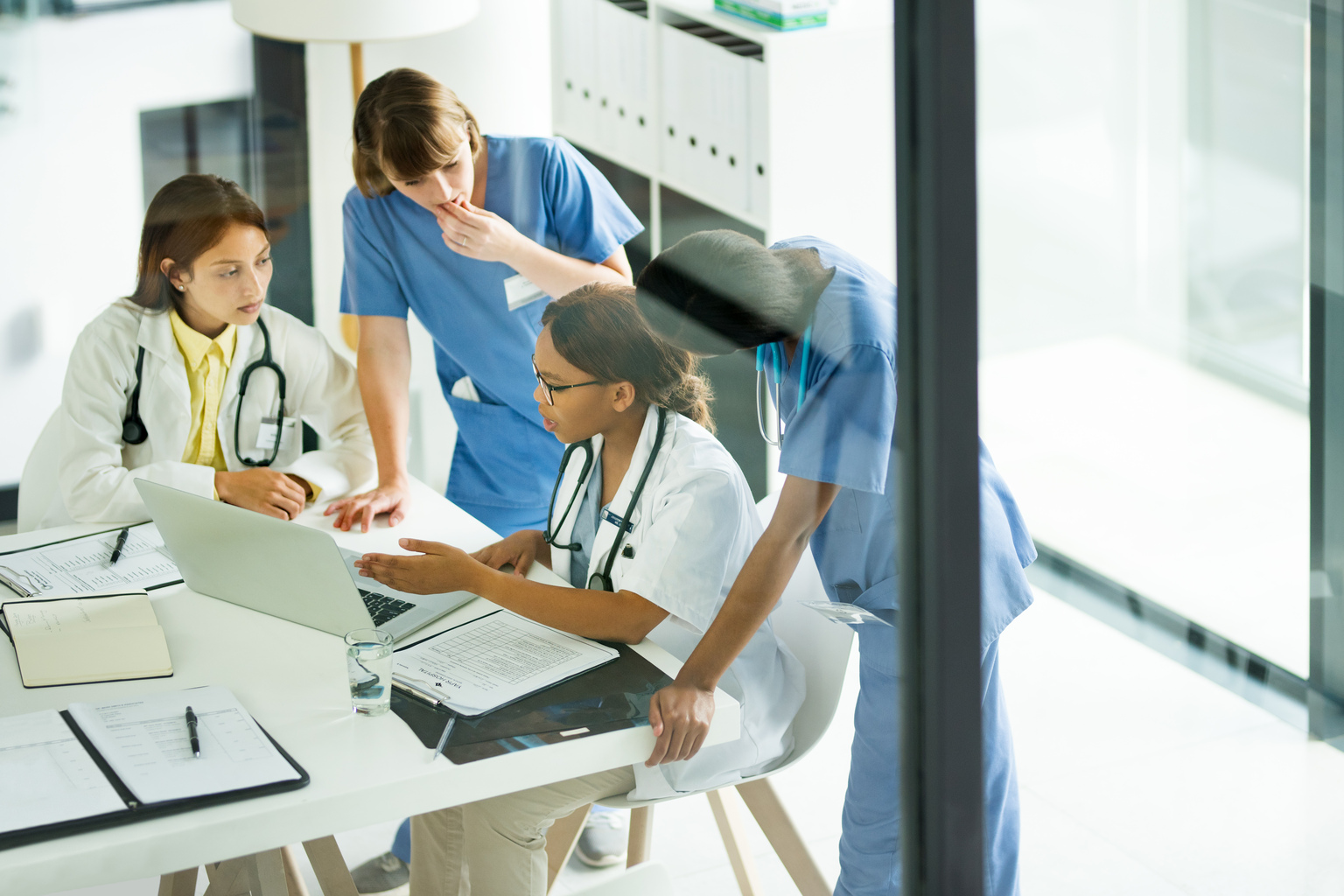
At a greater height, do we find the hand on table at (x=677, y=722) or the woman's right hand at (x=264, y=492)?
the woman's right hand at (x=264, y=492)

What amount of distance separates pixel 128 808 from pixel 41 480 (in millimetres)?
934

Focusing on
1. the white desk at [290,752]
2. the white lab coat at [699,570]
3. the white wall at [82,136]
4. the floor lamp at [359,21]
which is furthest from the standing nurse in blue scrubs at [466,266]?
the white wall at [82,136]

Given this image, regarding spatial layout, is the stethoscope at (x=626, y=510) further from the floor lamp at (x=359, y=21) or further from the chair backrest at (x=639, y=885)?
the floor lamp at (x=359, y=21)

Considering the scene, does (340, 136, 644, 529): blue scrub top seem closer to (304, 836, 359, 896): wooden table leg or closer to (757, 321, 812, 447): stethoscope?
(757, 321, 812, 447): stethoscope

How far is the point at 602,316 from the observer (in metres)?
1.49

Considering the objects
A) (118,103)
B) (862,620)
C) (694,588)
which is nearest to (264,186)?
(118,103)

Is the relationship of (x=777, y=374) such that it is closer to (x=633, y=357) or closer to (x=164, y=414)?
(x=633, y=357)

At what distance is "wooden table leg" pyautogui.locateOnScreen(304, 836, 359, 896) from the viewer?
1.52 m

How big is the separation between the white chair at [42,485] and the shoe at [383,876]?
0.65 meters

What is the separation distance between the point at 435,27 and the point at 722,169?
1.50ft

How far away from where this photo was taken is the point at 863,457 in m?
1.16

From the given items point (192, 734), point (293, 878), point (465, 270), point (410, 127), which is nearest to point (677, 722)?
point (192, 734)

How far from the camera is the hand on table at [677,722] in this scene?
119cm

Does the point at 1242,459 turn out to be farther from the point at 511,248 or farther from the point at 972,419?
the point at 511,248
